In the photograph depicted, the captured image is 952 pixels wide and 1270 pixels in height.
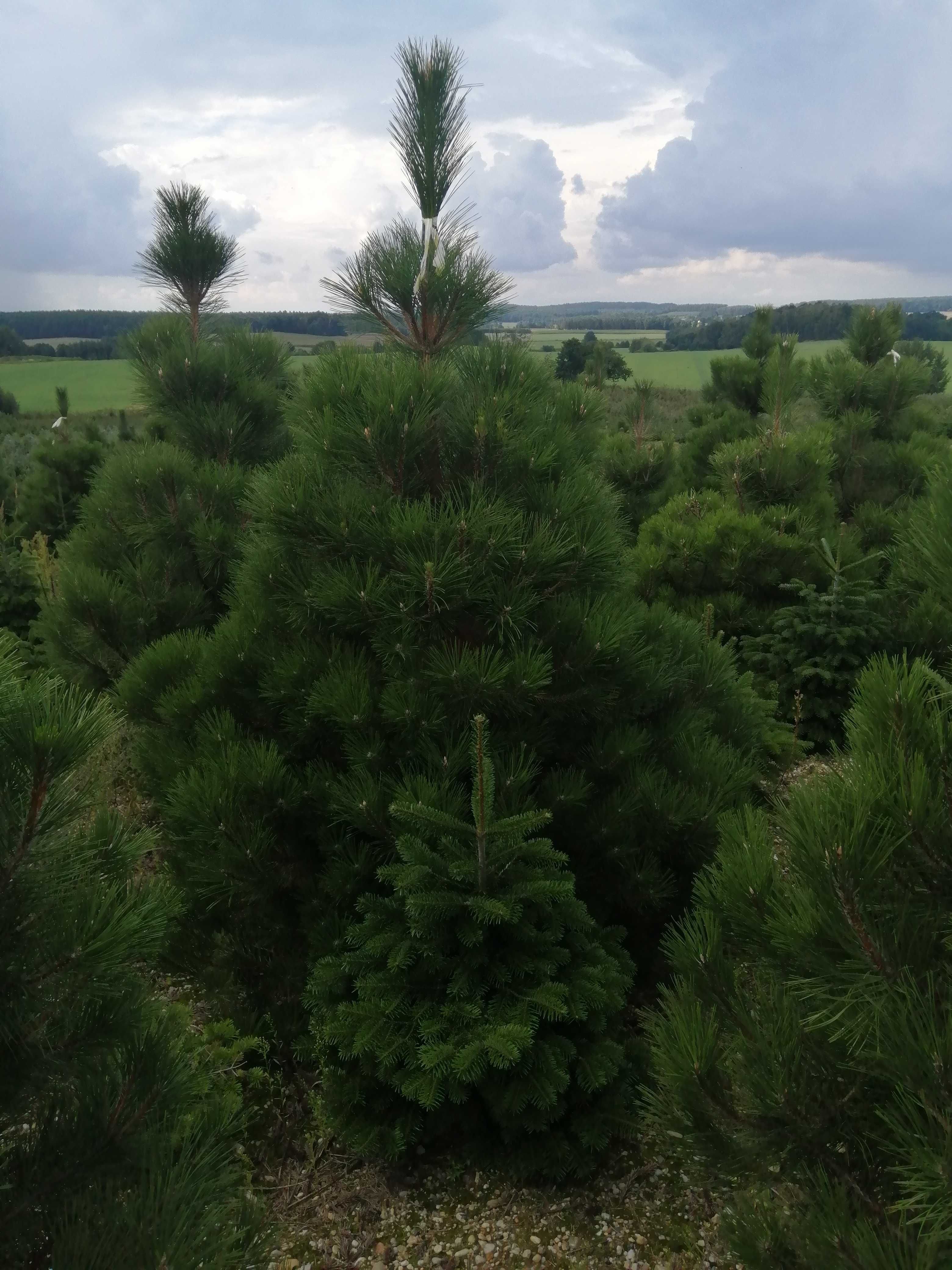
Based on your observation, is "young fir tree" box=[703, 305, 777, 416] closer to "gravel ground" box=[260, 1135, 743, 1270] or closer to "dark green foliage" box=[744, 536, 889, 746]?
"dark green foliage" box=[744, 536, 889, 746]

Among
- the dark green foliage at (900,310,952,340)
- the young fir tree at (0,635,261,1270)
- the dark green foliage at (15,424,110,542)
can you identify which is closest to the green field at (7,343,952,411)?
the dark green foliage at (900,310,952,340)

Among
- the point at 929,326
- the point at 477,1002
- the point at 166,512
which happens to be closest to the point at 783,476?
the point at 166,512

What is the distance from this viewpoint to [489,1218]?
3.05 metres

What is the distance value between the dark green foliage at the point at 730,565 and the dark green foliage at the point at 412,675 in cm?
386

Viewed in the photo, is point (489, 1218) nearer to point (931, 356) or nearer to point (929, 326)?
point (931, 356)

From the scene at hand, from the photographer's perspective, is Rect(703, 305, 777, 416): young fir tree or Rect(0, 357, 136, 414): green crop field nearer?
Rect(703, 305, 777, 416): young fir tree

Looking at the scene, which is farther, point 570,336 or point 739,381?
point 570,336

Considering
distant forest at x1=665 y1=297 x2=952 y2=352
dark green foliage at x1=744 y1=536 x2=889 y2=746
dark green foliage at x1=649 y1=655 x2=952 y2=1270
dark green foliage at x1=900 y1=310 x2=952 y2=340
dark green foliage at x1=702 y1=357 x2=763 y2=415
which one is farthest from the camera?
dark green foliage at x1=900 y1=310 x2=952 y2=340

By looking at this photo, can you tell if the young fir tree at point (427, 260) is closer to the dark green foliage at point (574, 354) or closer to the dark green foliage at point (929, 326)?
the dark green foliage at point (574, 354)

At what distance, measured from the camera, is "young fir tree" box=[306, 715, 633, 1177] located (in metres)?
2.85

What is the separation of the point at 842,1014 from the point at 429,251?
12.2ft

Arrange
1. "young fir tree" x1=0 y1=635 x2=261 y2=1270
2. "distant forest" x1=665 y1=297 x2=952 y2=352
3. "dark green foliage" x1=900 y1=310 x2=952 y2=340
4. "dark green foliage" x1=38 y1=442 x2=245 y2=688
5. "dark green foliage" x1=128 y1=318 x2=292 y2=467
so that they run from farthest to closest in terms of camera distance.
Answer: "dark green foliage" x1=900 y1=310 x2=952 y2=340 < "distant forest" x1=665 y1=297 x2=952 y2=352 < "dark green foliage" x1=128 y1=318 x2=292 y2=467 < "dark green foliage" x1=38 y1=442 x2=245 y2=688 < "young fir tree" x1=0 y1=635 x2=261 y2=1270

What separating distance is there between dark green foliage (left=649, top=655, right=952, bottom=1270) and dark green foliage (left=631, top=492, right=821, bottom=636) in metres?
5.55

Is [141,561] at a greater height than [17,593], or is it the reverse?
[141,561]
